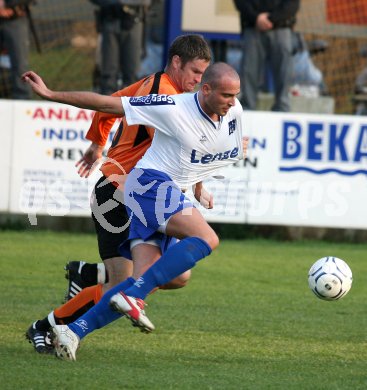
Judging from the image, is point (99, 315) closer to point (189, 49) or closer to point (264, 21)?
point (189, 49)

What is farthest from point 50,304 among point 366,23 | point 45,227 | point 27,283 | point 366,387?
point 366,23

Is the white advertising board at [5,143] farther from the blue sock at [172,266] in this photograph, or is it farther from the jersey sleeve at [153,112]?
the blue sock at [172,266]

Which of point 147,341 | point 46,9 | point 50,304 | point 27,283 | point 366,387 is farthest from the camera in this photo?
point 46,9

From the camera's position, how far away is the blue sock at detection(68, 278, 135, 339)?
20.5 feet

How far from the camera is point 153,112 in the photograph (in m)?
6.38

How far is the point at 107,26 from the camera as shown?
1302cm

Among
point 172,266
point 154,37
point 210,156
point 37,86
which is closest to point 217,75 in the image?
point 210,156

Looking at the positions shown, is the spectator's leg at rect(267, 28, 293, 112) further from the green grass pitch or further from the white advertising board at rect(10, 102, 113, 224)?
the white advertising board at rect(10, 102, 113, 224)

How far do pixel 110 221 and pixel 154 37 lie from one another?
891cm

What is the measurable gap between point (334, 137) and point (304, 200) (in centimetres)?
86

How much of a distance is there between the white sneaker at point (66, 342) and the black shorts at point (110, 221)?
740mm

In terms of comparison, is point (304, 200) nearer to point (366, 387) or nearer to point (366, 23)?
point (366, 23)

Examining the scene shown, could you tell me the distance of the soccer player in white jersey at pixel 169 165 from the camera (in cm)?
611

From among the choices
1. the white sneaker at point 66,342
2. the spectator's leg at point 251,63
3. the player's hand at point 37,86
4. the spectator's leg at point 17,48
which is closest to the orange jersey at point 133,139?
the player's hand at point 37,86
